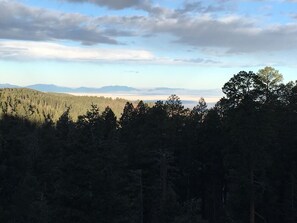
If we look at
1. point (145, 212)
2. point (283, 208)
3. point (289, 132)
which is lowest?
point (145, 212)

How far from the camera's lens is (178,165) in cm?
4684

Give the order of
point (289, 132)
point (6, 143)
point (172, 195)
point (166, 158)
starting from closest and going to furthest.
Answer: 1. point (172, 195)
2. point (289, 132)
3. point (166, 158)
4. point (6, 143)

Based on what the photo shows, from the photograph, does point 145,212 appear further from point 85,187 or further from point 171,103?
point 85,187

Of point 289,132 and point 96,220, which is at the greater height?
point 289,132

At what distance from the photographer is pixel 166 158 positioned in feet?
134

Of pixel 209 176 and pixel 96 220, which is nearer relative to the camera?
pixel 96 220

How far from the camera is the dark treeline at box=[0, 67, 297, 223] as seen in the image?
23.1 m

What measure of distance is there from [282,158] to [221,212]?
47.4 feet

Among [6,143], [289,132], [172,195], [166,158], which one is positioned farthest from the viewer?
[6,143]

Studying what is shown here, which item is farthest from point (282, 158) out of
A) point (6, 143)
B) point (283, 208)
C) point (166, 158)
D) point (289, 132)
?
point (6, 143)

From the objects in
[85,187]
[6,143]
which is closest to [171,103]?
[6,143]

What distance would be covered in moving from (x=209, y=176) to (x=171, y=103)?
9.16m

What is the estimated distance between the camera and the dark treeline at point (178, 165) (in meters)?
23.1

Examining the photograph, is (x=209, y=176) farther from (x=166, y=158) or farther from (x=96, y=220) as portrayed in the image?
(x=96, y=220)
